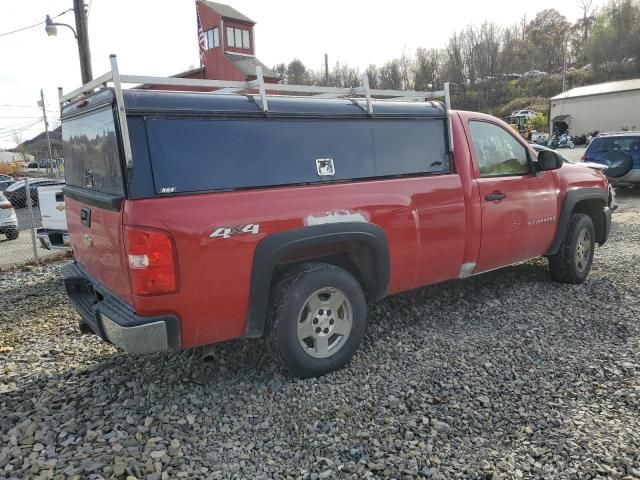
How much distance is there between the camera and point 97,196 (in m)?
3.25

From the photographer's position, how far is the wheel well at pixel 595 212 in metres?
5.91

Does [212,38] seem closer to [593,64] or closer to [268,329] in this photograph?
[268,329]

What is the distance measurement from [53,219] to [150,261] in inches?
207

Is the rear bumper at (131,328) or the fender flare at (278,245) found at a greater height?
the fender flare at (278,245)

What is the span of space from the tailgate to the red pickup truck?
2 cm

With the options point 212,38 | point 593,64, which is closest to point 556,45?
point 593,64

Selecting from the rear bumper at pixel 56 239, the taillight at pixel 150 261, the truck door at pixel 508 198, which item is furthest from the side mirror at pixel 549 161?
the rear bumper at pixel 56 239

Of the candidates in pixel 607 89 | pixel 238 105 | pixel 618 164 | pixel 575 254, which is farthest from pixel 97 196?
pixel 607 89

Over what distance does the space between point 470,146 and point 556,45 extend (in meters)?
92.7

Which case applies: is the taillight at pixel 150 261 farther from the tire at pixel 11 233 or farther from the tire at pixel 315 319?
the tire at pixel 11 233

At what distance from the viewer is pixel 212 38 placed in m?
30.2

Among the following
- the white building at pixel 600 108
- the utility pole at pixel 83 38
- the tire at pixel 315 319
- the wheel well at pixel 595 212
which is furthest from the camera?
the white building at pixel 600 108

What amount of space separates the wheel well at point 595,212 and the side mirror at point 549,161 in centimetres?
110

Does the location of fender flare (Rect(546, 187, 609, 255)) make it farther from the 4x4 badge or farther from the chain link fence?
the chain link fence
